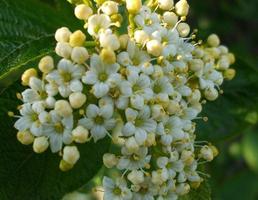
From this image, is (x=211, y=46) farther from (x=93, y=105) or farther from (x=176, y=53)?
(x=93, y=105)

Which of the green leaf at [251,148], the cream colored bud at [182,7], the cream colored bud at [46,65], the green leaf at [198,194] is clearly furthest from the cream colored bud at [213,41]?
the green leaf at [251,148]

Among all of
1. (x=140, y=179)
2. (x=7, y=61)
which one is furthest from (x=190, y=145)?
(x=7, y=61)

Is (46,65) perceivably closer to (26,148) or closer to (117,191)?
(26,148)

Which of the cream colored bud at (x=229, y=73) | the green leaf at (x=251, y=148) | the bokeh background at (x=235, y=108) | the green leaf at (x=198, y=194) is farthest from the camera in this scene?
the green leaf at (x=251, y=148)

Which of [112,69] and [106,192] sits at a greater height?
[112,69]

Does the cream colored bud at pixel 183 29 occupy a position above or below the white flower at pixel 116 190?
above

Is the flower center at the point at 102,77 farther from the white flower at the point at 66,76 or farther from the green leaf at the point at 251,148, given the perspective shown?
the green leaf at the point at 251,148

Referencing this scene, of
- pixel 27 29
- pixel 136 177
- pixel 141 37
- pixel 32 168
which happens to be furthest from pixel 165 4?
pixel 32 168
